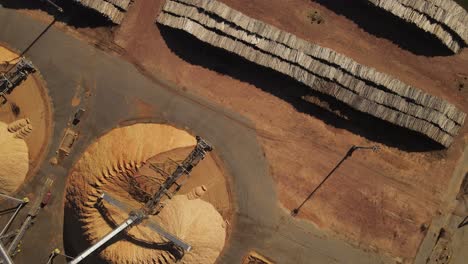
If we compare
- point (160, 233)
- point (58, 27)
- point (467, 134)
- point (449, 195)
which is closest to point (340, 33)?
point (467, 134)

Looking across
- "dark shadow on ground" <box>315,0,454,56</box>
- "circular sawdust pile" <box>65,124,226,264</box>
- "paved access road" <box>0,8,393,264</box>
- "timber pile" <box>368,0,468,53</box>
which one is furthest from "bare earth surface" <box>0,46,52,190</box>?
"timber pile" <box>368,0,468,53</box>

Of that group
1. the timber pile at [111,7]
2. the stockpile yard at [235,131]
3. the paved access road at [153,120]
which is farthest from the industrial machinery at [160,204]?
the timber pile at [111,7]

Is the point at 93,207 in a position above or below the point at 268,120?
below

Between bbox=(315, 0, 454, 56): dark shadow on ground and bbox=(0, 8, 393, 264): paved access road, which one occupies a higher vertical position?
bbox=(315, 0, 454, 56): dark shadow on ground

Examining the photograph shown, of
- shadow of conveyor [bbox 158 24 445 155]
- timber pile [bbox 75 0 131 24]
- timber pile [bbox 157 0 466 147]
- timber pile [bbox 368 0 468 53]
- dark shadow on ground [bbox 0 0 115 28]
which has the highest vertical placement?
timber pile [bbox 368 0 468 53]

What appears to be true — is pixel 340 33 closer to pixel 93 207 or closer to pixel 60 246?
pixel 93 207

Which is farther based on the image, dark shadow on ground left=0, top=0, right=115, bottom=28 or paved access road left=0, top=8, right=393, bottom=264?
dark shadow on ground left=0, top=0, right=115, bottom=28

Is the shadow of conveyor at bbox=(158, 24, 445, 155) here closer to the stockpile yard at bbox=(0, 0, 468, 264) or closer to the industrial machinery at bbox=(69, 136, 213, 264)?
the stockpile yard at bbox=(0, 0, 468, 264)

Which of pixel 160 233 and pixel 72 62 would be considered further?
pixel 72 62
